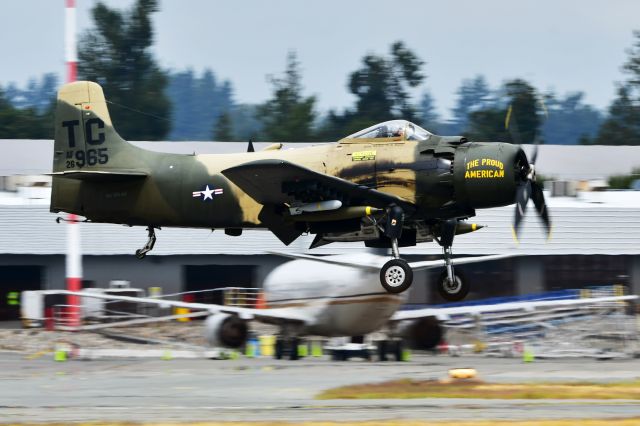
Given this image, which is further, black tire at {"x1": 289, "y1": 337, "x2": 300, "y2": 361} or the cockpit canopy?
black tire at {"x1": 289, "y1": 337, "x2": 300, "y2": 361}

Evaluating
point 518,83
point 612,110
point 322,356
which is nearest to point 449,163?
point 322,356

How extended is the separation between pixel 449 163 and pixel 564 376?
8277 millimetres

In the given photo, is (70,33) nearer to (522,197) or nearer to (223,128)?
(522,197)

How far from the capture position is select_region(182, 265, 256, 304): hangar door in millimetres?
47188

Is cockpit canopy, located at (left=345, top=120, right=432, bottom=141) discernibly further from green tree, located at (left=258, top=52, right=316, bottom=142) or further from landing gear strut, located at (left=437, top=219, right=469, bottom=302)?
green tree, located at (left=258, top=52, right=316, bottom=142)

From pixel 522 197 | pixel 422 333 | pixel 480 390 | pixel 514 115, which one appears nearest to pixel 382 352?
pixel 422 333

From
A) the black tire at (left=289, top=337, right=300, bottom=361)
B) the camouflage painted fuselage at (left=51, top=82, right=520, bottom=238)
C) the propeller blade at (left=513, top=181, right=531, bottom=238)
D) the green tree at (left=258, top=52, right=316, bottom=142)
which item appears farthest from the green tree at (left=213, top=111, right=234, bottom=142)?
the propeller blade at (left=513, top=181, right=531, bottom=238)

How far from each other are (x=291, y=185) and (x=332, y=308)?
1015 cm

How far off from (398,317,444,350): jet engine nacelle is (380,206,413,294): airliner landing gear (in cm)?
1149

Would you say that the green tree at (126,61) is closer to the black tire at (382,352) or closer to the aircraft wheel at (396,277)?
Result: the black tire at (382,352)

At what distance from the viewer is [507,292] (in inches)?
1848

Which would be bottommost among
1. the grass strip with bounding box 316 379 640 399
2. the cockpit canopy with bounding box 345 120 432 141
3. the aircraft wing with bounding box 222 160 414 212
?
the grass strip with bounding box 316 379 640 399

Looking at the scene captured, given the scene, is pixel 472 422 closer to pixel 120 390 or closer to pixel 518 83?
pixel 120 390

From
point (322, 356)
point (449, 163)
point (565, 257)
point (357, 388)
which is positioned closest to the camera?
point (449, 163)
